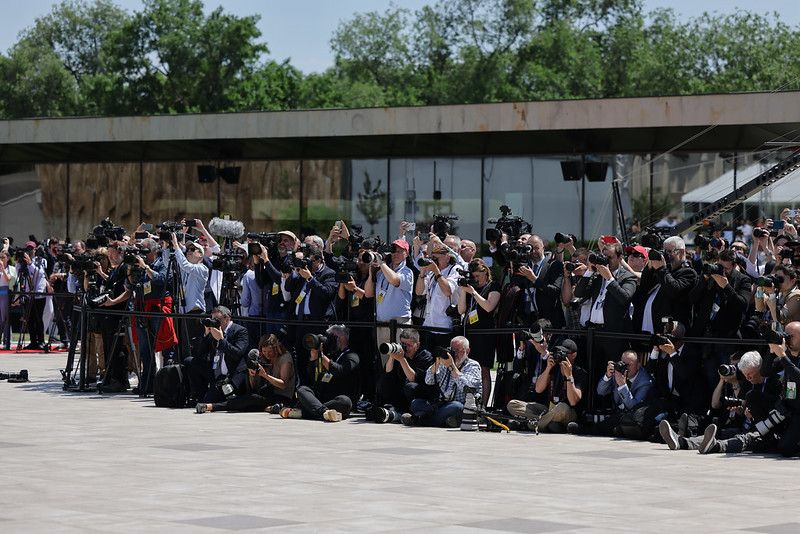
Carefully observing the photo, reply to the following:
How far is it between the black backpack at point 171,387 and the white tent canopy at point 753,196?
494 inches

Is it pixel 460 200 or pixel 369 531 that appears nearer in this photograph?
pixel 369 531

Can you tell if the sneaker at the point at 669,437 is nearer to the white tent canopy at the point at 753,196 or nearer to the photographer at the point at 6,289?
the white tent canopy at the point at 753,196

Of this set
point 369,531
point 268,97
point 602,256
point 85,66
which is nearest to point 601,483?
point 369,531

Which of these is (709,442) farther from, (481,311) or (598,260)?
(481,311)

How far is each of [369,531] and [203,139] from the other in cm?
2233

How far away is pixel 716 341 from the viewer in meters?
12.7

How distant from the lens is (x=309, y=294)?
51.3 feet

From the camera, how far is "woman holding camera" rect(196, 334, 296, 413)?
15.2m

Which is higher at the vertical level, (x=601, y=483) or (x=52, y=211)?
(x=52, y=211)

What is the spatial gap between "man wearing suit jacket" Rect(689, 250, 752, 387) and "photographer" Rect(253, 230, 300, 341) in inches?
205

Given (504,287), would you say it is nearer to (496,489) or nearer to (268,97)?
(496,489)

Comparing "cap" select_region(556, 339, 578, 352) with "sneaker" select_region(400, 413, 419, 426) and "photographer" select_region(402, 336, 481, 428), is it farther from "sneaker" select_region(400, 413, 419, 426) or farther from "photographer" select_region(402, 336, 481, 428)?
"sneaker" select_region(400, 413, 419, 426)

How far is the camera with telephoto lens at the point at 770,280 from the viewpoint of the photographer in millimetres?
12156

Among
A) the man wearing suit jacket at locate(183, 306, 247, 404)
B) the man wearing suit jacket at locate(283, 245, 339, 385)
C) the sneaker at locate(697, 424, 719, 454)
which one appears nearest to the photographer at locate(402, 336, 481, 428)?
the man wearing suit jacket at locate(283, 245, 339, 385)
